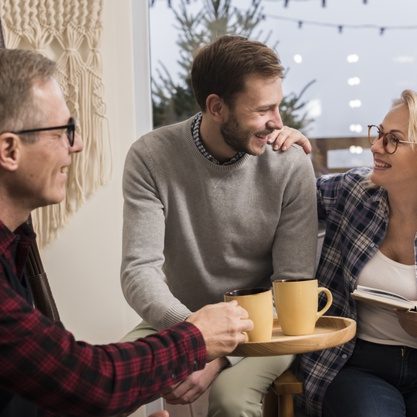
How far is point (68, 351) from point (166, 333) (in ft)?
0.61

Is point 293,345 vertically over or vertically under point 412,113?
under

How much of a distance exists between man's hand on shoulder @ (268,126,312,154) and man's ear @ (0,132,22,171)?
0.92 metres

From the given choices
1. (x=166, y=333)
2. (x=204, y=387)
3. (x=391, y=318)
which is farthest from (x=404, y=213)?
(x=166, y=333)

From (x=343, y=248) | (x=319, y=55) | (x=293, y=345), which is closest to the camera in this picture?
(x=293, y=345)

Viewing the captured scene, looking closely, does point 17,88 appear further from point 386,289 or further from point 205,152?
point 386,289

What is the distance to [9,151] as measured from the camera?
3.99 feet

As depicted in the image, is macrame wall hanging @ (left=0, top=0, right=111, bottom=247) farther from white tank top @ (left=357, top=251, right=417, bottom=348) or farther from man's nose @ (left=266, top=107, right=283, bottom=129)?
white tank top @ (left=357, top=251, right=417, bottom=348)

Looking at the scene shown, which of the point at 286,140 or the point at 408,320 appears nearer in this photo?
the point at 408,320

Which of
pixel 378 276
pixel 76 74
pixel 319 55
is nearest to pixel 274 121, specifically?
pixel 378 276

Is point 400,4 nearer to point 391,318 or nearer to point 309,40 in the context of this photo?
point 309,40

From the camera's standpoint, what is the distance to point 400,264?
1.84 metres

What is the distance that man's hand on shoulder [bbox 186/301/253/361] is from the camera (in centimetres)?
128

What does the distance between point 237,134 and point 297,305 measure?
0.58 metres

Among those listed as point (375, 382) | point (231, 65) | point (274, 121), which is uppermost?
point (231, 65)
